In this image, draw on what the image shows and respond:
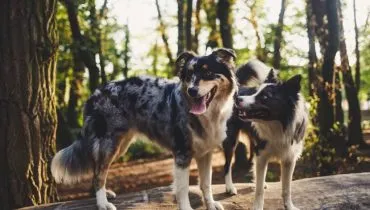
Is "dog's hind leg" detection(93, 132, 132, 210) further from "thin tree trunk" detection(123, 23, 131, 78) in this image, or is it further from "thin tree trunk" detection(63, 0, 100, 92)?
"thin tree trunk" detection(123, 23, 131, 78)

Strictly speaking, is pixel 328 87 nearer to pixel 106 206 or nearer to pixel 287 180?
pixel 287 180

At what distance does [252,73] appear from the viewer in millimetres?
6941

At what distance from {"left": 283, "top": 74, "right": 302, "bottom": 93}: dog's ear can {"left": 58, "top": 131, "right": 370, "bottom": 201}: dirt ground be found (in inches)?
195

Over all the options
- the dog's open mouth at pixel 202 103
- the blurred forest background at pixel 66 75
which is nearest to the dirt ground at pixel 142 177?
the blurred forest background at pixel 66 75

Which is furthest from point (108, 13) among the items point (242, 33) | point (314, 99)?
point (314, 99)

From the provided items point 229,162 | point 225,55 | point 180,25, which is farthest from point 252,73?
point 180,25

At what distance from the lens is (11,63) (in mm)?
6656

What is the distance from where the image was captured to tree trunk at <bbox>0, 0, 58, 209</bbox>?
6.66m

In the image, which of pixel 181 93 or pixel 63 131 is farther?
pixel 63 131

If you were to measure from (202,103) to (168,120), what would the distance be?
714 millimetres

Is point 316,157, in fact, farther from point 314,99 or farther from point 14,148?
point 14,148

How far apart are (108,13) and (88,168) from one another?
33.9 feet

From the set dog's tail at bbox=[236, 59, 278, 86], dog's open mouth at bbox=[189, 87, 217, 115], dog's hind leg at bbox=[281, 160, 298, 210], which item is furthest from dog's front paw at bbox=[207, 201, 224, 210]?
dog's tail at bbox=[236, 59, 278, 86]

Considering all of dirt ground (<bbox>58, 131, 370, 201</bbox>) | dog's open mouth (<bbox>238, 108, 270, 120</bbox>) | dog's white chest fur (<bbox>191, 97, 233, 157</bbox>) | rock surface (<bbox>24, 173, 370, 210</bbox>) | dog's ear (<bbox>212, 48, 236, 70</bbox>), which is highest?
dog's ear (<bbox>212, 48, 236, 70</bbox>)
